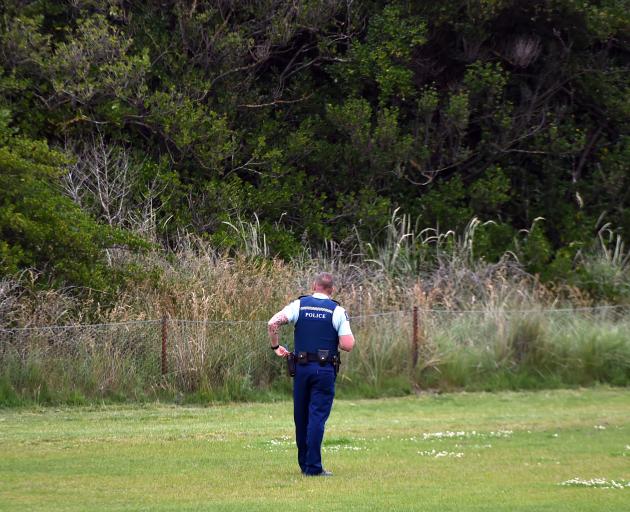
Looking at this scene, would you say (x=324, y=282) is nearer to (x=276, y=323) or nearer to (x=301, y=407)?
(x=276, y=323)

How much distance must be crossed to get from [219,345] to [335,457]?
24.6 ft

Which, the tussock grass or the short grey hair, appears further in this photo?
the tussock grass

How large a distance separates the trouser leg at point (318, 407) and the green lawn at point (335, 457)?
35cm

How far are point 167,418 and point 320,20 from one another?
47.9ft

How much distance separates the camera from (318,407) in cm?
1113

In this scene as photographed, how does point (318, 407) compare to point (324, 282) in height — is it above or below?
below

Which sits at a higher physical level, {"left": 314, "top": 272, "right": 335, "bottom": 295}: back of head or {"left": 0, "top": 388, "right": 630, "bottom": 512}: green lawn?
{"left": 314, "top": 272, "right": 335, "bottom": 295}: back of head

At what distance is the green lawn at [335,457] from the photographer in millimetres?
9953

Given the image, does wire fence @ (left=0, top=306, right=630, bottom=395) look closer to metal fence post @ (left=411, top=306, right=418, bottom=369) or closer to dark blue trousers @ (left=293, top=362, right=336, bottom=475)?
metal fence post @ (left=411, top=306, right=418, bottom=369)

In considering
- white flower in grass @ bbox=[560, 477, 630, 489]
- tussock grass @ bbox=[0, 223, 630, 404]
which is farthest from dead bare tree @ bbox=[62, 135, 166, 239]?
white flower in grass @ bbox=[560, 477, 630, 489]

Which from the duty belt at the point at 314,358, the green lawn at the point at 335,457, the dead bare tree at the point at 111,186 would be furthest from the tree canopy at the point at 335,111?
the duty belt at the point at 314,358

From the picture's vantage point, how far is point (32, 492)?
10.4 m

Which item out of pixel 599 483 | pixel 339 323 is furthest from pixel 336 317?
pixel 599 483

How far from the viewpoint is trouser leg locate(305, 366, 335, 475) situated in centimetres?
1111
